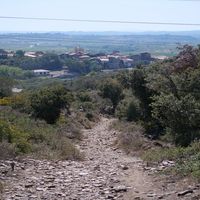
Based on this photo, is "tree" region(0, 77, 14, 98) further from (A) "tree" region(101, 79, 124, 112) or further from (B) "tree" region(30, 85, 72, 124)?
(B) "tree" region(30, 85, 72, 124)

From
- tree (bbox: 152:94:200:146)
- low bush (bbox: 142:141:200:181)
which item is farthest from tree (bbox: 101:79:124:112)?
low bush (bbox: 142:141:200:181)

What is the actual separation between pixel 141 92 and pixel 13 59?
81.0m

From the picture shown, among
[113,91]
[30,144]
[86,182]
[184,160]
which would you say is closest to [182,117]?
[184,160]

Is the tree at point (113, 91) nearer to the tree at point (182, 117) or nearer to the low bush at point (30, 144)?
the low bush at point (30, 144)

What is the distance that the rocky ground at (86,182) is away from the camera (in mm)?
8383

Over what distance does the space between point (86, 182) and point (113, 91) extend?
86.8 ft

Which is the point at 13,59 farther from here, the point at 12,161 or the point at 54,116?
the point at 12,161

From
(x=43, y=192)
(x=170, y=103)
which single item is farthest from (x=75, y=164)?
(x=170, y=103)

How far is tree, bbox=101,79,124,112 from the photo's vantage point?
3553 centimetres

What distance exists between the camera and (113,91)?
36031 millimetres

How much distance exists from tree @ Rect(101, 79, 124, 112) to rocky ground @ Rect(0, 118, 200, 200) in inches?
913

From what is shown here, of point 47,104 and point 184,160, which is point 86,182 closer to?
point 184,160

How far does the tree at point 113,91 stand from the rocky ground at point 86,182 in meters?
23.2

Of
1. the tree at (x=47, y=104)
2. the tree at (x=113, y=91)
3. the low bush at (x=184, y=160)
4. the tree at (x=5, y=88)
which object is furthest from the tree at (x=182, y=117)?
the tree at (x=113, y=91)
